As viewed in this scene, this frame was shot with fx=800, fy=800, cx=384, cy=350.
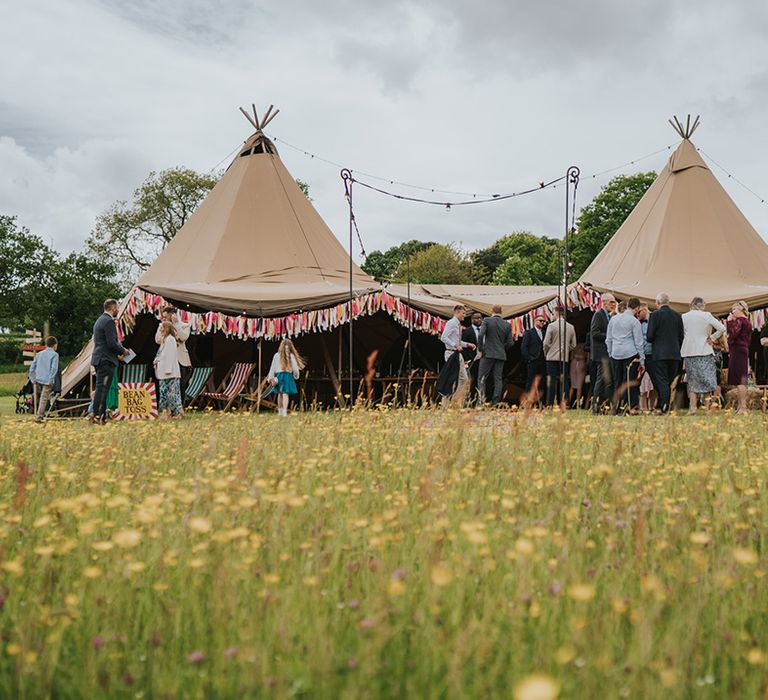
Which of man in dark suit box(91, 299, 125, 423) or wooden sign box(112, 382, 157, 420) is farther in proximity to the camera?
wooden sign box(112, 382, 157, 420)

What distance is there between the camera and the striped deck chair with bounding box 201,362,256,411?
12719 mm

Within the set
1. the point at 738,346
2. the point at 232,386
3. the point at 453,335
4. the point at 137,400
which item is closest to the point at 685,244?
the point at 738,346

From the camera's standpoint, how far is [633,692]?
1.72 meters

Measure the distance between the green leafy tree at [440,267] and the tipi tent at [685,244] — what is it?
2949 cm

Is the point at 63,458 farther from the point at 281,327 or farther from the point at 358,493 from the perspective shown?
the point at 281,327

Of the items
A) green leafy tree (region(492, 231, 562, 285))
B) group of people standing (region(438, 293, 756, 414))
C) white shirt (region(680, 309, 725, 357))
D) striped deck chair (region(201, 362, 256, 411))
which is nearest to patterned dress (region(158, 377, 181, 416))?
striped deck chair (region(201, 362, 256, 411))

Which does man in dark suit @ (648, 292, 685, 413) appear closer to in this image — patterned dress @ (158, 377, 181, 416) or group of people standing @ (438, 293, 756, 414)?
group of people standing @ (438, 293, 756, 414)

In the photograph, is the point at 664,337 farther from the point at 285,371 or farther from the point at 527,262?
the point at 527,262

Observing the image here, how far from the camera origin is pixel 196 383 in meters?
13.0

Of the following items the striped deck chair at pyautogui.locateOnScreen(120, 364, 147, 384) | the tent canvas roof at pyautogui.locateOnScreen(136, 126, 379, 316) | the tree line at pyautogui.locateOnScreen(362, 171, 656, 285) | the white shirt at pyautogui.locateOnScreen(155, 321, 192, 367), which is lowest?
the striped deck chair at pyautogui.locateOnScreen(120, 364, 147, 384)

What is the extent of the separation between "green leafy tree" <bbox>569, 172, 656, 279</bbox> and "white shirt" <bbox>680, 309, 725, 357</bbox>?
3137cm

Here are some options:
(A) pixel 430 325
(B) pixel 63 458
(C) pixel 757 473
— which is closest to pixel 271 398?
(A) pixel 430 325

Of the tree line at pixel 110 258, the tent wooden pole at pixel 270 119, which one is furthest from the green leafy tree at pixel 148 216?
the tent wooden pole at pixel 270 119

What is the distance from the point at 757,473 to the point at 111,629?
11.2ft
